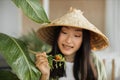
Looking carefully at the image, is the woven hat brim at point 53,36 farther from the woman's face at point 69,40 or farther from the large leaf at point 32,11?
the large leaf at point 32,11

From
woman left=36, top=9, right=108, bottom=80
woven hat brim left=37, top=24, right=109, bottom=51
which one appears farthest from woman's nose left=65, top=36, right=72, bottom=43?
woven hat brim left=37, top=24, right=109, bottom=51

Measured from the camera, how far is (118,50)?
→ 2.70 meters

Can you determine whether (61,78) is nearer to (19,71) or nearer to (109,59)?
(19,71)

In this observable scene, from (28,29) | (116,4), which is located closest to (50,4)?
(28,29)

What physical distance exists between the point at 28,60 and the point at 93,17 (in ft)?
5.24

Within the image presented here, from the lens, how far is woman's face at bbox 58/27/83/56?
138 centimetres

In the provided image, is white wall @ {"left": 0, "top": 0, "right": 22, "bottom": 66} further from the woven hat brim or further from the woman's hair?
→ the woman's hair

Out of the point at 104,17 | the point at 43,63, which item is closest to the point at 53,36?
the point at 43,63

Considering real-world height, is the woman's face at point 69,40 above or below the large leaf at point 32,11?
below

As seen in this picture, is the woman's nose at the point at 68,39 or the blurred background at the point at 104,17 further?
the blurred background at the point at 104,17

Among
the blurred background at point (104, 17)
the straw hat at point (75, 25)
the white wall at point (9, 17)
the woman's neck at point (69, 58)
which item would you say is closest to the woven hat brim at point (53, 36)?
the straw hat at point (75, 25)

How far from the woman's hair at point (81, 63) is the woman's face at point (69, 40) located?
0.14 ft

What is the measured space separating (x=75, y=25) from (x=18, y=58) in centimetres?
33

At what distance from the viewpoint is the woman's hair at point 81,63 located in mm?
1453
